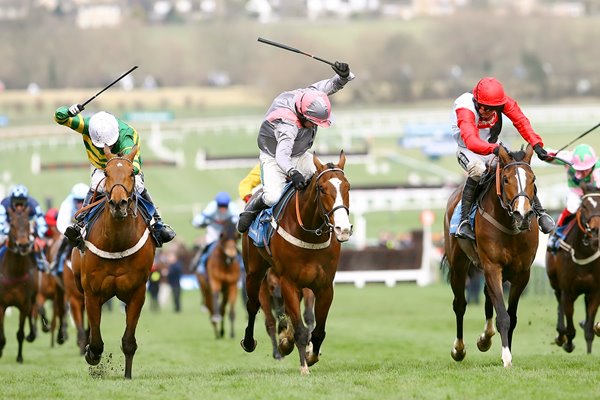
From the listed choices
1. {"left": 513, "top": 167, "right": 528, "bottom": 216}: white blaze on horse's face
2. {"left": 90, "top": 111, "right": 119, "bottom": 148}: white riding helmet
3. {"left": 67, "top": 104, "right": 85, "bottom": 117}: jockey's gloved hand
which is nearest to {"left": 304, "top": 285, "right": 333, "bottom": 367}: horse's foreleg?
{"left": 513, "top": 167, "right": 528, "bottom": 216}: white blaze on horse's face

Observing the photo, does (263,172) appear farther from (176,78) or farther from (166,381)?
(176,78)

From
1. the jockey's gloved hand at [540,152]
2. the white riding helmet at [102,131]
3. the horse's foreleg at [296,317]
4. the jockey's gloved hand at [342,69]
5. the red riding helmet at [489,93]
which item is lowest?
the horse's foreleg at [296,317]

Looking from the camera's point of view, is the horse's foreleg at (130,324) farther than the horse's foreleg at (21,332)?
No

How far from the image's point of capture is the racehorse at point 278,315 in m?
13.7

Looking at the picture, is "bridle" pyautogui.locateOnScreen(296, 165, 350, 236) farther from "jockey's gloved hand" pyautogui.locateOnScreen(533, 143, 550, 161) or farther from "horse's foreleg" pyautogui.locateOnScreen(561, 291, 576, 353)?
"horse's foreleg" pyautogui.locateOnScreen(561, 291, 576, 353)

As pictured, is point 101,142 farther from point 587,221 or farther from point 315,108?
point 587,221

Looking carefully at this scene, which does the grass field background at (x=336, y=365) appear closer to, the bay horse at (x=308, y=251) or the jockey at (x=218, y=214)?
the bay horse at (x=308, y=251)

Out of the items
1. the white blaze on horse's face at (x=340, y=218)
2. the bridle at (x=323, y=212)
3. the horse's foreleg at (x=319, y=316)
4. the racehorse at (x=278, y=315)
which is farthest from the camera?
the racehorse at (x=278, y=315)

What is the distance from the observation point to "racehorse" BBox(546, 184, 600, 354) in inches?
594

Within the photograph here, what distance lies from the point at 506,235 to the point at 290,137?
204cm

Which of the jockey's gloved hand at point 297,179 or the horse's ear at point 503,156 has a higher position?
the horse's ear at point 503,156

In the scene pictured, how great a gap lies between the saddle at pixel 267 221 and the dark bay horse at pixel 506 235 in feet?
5.55

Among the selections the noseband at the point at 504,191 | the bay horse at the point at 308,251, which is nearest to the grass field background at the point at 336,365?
the bay horse at the point at 308,251

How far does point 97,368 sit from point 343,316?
41.4ft
